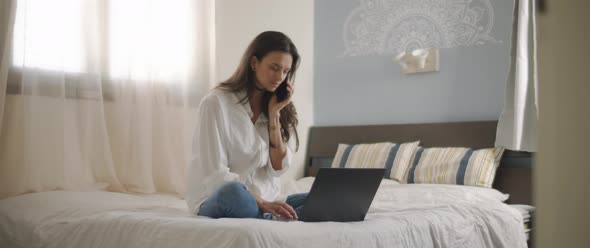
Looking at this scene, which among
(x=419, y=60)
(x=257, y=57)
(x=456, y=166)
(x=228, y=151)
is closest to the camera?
(x=228, y=151)

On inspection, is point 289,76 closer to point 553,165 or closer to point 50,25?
point 50,25

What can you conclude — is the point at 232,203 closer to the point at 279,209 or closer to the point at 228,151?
the point at 279,209

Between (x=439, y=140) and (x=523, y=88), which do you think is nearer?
(x=523, y=88)

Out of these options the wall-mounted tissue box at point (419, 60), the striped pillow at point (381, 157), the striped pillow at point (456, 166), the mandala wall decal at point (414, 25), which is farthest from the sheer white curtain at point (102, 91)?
the striped pillow at point (456, 166)

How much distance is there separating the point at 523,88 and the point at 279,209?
69.6 inches

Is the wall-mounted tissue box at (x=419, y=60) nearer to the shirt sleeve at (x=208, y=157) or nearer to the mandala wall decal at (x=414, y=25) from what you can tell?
the mandala wall decal at (x=414, y=25)

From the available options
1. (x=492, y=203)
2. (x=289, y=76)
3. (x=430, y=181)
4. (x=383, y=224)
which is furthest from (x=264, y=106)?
(x=430, y=181)

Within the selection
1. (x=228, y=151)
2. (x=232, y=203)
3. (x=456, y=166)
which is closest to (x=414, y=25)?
(x=456, y=166)

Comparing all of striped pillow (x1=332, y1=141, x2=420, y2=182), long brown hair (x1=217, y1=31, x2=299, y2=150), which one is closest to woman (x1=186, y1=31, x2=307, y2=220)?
long brown hair (x1=217, y1=31, x2=299, y2=150)

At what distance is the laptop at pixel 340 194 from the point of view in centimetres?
206

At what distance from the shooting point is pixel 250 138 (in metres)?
2.41

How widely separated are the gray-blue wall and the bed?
68cm

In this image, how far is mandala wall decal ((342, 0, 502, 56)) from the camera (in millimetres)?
4039

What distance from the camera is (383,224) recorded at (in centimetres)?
211
